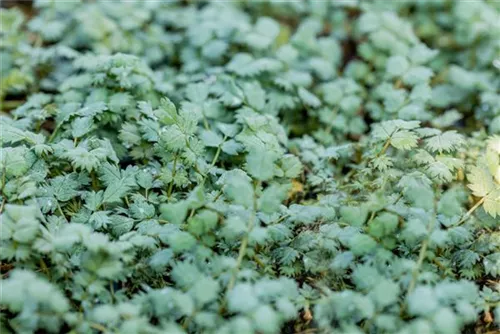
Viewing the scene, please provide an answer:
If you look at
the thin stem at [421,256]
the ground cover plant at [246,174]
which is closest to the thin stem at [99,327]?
the ground cover plant at [246,174]

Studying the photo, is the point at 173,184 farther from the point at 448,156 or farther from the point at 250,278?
the point at 448,156

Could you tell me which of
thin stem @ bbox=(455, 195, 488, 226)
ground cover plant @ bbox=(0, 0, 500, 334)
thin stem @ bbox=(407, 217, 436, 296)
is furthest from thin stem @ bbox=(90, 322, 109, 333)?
thin stem @ bbox=(455, 195, 488, 226)

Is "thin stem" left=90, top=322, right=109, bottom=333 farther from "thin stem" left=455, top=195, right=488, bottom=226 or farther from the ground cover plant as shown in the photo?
"thin stem" left=455, top=195, right=488, bottom=226

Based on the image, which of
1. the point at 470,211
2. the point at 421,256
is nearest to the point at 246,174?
the point at 421,256

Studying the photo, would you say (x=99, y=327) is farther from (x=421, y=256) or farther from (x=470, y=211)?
(x=470, y=211)

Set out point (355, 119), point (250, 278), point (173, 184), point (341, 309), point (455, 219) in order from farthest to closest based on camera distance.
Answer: point (355, 119) < point (173, 184) < point (455, 219) < point (250, 278) < point (341, 309)

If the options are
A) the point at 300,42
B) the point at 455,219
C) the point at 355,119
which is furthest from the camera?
the point at 300,42

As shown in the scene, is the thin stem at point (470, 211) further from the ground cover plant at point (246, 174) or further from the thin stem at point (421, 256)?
the thin stem at point (421, 256)

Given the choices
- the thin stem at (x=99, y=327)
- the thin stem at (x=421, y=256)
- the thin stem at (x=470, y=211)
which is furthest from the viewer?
the thin stem at (x=470, y=211)

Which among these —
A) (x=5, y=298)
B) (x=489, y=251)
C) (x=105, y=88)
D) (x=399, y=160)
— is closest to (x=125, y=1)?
(x=105, y=88)
